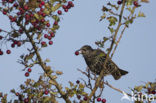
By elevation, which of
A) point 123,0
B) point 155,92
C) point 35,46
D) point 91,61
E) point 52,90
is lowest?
point 155,92

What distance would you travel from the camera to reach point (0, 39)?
5.16 m

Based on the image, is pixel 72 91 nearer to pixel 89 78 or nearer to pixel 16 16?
pixel 89 78

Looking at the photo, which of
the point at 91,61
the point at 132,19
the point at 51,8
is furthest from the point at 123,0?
the point at 91,61

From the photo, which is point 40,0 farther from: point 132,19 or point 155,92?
point 155,92

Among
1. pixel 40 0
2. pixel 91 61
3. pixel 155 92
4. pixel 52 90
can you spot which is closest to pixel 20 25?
pixel 40 0

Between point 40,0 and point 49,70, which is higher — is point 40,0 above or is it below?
above

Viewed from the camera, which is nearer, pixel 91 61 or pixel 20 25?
pixel 20 25

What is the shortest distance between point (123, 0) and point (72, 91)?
1643 mm

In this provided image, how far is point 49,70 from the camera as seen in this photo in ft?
16.0

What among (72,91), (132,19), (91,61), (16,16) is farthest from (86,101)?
(91,61)

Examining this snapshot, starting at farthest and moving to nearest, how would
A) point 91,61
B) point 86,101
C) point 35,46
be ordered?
point 91,61
point 35,46
point 86,101

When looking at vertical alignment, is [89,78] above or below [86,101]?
above

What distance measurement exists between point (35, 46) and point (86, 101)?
1.20 meters

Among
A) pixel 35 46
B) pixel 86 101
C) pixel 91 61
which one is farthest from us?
pixel 91 61
